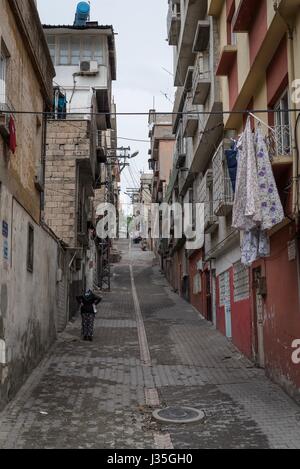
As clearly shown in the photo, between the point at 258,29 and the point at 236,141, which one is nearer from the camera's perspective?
the point at 236,141

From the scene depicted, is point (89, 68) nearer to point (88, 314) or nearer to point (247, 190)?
point (88, 314)

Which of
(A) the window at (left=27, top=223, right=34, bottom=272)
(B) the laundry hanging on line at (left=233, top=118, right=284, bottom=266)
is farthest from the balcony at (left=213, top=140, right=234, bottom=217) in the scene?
(A) the window at (left=27, top=223, right=34, bottom=272)

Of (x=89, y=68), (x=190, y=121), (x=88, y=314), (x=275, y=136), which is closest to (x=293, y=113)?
(x=275, y=136)

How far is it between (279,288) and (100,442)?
4.60 metres

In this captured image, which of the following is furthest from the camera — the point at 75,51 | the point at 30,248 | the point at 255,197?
the point at 75,51

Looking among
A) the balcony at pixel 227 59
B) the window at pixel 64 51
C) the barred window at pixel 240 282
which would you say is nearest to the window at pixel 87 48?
the window at pixel 64 51

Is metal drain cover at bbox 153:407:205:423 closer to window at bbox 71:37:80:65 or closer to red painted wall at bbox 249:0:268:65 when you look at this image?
Answer: red painted wall at bbox 249:0:268:65

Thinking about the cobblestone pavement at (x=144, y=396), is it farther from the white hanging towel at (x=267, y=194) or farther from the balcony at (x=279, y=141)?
the balcony at (x=279, y=141)

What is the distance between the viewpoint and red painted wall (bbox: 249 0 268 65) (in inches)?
371

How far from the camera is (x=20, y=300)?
977 centimetres

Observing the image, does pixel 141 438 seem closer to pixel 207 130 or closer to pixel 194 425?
pixel 194 425

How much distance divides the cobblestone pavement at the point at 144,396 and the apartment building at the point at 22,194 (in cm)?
74

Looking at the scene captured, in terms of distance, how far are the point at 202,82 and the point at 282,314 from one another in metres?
9.61

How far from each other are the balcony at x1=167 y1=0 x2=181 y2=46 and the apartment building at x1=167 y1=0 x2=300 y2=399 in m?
2.56
